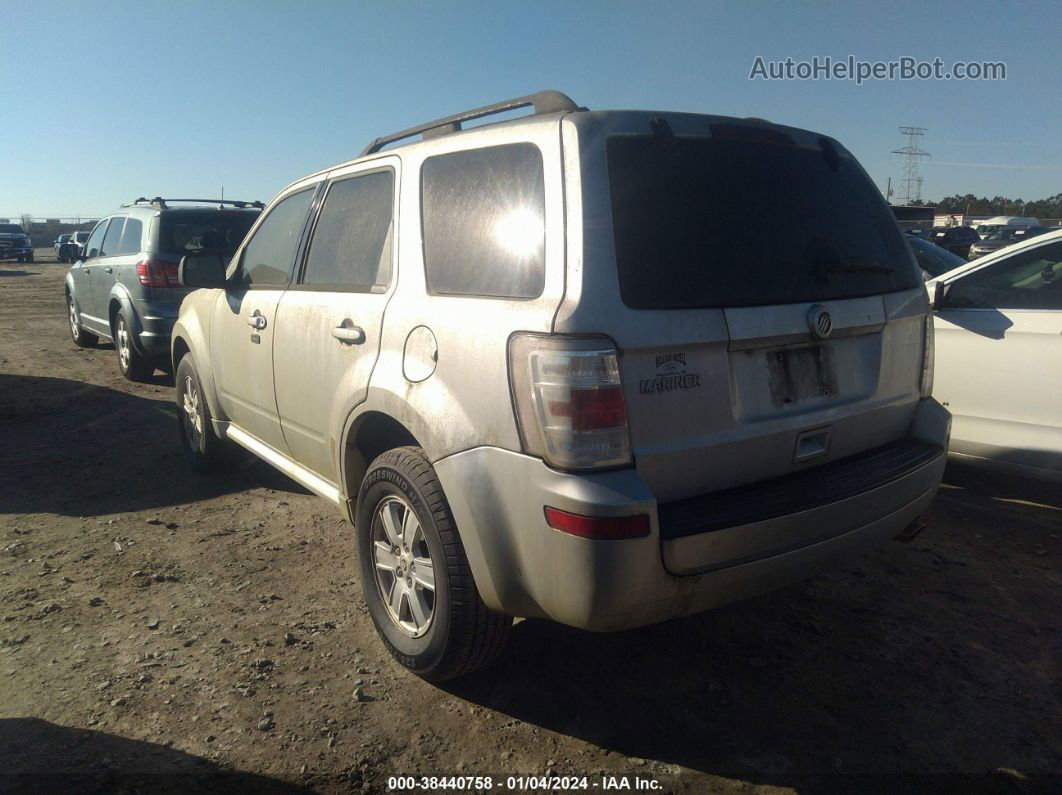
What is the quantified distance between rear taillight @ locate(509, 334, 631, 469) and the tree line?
51.0m

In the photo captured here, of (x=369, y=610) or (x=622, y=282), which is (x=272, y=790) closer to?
(x=369, y=610)

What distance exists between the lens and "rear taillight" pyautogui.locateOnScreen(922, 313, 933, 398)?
3166 mm

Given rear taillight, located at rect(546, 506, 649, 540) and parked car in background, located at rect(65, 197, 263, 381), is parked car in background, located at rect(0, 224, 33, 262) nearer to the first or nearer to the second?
parked car in background, located at rect(65, 197, 263, 381)

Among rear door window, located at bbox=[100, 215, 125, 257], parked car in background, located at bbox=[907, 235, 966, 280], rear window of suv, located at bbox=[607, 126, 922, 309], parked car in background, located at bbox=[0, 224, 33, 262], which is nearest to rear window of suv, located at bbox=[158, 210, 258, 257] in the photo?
rear door window, located at bbox=[100, 215, 125, 257]

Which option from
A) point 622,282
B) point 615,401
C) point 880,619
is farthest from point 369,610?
point 880,619

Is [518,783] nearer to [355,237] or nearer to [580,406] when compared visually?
[580,406]

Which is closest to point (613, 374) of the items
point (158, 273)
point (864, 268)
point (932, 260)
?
point (864, 268)

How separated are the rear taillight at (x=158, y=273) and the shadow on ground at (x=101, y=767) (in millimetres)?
6140

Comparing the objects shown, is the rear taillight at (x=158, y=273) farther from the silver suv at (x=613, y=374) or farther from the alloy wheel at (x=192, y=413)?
the silver suv at (x=613, y=374)

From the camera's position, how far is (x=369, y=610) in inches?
126

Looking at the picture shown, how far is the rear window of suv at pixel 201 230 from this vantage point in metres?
8.02

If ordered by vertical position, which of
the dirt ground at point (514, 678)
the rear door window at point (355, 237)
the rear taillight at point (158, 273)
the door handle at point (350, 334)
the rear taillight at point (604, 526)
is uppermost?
the rear door window at point (355, 237)

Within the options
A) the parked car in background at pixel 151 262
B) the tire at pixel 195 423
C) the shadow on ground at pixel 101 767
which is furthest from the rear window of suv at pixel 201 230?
the shadow on ground at pixel 101 767

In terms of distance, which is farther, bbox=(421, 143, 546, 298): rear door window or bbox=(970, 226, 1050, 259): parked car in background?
bbox=(970, 226, 1050, 259): parked car in background
